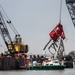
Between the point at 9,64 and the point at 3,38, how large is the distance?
10.5 m

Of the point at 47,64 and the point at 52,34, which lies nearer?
the point at 47,64

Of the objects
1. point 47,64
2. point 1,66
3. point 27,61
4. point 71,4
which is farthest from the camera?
point 27,61

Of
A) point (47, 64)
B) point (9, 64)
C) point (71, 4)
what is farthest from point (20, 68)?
point (71, 4)

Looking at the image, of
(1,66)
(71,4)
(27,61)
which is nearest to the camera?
A: (71,4)

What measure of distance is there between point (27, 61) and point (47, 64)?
90.2 ft

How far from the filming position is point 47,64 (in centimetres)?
17262

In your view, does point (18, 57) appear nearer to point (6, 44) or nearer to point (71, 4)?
point (6, 44)

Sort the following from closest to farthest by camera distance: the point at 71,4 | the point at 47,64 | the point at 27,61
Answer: the point at 71,4
the point at 47,64
the point at 27,61

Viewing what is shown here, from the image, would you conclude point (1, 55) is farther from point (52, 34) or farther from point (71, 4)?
point (71, 4)

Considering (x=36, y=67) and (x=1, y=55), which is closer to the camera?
(x=36, y=67)

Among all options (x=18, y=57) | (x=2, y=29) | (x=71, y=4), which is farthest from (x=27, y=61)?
(x=71, y=4)

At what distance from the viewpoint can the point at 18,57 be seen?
195625mm

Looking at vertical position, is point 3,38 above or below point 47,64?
above

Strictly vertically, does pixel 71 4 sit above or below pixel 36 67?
above
